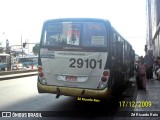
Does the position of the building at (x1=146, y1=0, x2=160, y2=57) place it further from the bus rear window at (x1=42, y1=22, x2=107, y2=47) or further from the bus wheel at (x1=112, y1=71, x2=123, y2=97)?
the bus rear window at (x1=42, y1=22, x2=107, y2=47)

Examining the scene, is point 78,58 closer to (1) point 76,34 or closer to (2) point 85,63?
(2) point 85,63

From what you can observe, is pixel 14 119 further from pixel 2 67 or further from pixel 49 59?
pixel 2 67

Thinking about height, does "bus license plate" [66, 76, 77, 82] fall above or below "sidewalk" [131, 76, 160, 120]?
above

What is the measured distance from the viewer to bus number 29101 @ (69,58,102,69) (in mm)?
8984

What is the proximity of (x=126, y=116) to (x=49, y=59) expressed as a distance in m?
2.80

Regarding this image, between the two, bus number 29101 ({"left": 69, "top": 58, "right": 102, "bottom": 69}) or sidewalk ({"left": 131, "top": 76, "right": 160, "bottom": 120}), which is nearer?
sidewalk ({"left": 131, "top": 76, "right": 160, "bottom": 120})

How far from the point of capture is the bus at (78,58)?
29.4 feet

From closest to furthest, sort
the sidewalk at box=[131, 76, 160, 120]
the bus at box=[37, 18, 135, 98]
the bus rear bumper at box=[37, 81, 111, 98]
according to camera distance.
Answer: the sidewalk at box=[131, 76, 160, 120], the bus rear bumper at box=[37, 81, 111, 98], the bus at box=[37, 18, 135, 98]

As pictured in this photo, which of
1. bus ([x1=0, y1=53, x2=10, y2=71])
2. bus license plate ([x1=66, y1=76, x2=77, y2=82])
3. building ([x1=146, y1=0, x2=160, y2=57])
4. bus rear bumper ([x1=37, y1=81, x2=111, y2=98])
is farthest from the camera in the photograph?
bus ([x1=0, y1=53, x2=10, y2=71])

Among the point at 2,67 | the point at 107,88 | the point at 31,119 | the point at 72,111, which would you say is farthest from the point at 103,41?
the point at 2,67

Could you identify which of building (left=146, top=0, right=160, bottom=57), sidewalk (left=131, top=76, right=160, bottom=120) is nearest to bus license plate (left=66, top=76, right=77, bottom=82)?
sidewalk (left=131, top=76, right=160, bottom=120)

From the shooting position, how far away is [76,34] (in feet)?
30.7

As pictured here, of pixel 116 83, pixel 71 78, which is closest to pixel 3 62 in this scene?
pixel 116 83

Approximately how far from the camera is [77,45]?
925 cm
